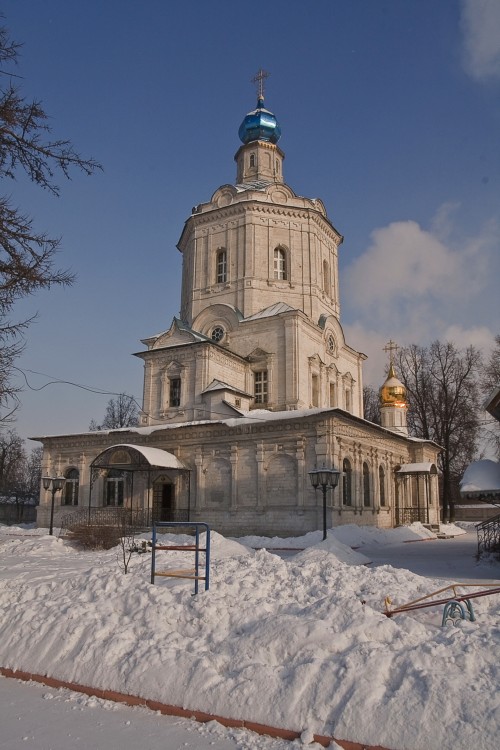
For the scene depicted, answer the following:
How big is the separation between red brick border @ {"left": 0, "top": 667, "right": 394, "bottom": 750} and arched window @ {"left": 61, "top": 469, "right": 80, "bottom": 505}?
80.5ft

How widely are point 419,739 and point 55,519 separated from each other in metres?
28.7

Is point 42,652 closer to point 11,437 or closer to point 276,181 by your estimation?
point 276,181

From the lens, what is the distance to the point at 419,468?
31406 mm

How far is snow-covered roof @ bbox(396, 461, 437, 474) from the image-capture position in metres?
31.2

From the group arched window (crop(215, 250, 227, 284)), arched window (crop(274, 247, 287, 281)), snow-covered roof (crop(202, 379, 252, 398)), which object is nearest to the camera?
snow-covered roof (crop(202, 379, 252, 398))

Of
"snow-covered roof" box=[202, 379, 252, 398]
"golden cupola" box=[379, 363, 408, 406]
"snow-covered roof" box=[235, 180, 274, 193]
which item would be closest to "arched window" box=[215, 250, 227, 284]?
"snow-covered roof" box=[235, 180, 274, 193]

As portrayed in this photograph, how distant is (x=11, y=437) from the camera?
180ft

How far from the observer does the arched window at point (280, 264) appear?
33094 millimetres

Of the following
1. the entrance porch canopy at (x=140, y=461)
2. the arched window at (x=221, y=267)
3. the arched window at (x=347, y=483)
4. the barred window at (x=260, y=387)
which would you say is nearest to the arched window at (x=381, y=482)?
the arched window at (x=347, y=483)

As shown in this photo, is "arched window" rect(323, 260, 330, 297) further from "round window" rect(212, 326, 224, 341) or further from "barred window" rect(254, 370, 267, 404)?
"barred window" rect(254, 370, 267, 404)

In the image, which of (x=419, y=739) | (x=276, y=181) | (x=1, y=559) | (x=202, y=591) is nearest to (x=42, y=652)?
(x=202, y=591)

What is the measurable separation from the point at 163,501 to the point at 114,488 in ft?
10.1

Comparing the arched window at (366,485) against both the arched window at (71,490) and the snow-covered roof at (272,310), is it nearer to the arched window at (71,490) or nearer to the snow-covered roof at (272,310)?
the snow-covered roof at (272,310)

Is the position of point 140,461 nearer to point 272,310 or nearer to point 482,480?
point 272,310
